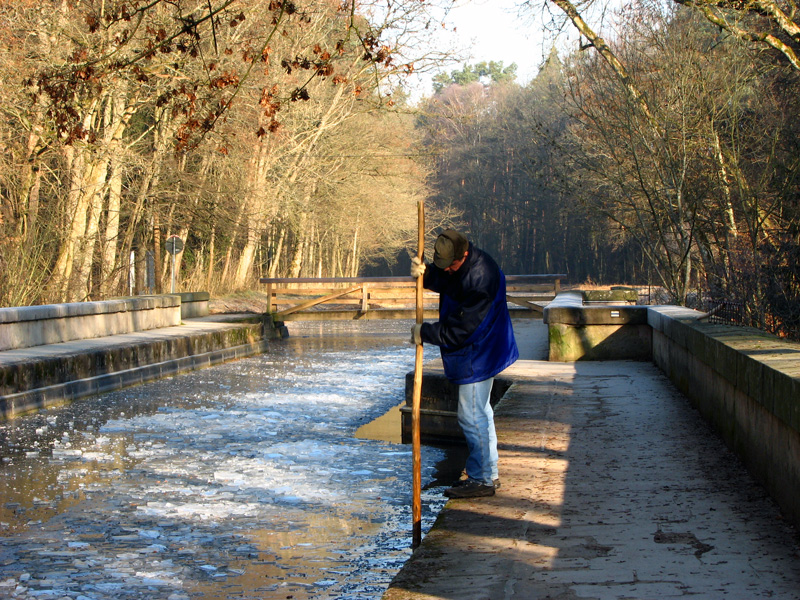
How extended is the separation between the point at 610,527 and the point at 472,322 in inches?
55.3

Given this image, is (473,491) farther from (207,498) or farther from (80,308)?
(80,308)

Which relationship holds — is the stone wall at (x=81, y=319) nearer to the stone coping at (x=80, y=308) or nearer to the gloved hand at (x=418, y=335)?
the stone coping at (x=80, y=308)

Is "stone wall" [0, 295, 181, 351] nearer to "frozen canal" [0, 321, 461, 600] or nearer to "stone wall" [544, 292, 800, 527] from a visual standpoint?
"frozen canal" [0, 321, 461, 600]

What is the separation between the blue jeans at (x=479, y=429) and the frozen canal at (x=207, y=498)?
700 mm

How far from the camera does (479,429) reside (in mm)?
5598

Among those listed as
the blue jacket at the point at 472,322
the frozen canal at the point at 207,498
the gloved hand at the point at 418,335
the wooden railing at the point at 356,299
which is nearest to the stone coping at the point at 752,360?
the blue jacket at the point at 472,322

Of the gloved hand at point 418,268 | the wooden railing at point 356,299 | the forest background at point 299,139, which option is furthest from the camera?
the wooden railing at point 356,299

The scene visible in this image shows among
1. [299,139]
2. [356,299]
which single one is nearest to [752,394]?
[356,299]

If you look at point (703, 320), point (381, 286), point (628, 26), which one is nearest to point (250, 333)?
point (381, 286)

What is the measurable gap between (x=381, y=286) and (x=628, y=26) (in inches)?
512

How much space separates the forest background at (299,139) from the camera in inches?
389

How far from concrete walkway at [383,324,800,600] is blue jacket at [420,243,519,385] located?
30.1 inches

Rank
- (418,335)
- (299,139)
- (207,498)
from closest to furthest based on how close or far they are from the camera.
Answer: (418,335) → (207,498) → (299,139)

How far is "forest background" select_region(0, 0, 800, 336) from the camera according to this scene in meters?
9.88
